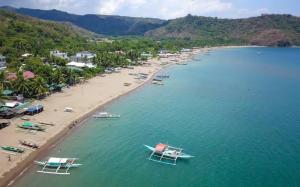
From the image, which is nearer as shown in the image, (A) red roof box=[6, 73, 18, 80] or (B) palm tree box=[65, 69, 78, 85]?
(A) red roof box=[6, 73, 18, 80]

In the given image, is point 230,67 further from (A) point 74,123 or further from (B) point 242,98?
(A) point 74,123

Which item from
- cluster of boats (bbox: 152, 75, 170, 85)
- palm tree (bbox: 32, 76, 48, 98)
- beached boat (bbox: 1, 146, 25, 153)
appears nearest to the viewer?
beached boat (bbox: 1, 146, 25, 153)

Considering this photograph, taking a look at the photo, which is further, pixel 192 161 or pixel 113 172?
pixel 192 161

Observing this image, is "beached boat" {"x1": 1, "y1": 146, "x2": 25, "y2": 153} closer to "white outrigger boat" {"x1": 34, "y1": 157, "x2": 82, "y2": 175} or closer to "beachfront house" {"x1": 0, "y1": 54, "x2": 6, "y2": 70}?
"white outrigger boat" {"x1": 34, "y1": 157, "x2": 82, "y2": 175}

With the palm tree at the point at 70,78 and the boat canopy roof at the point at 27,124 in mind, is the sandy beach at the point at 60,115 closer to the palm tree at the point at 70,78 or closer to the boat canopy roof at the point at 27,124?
the boat canopy roof at the point at 27,124

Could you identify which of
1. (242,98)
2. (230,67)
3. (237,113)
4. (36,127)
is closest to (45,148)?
(36,127)

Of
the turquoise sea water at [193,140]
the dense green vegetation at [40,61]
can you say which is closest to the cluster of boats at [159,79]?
the turquoise sea water at [193,140]

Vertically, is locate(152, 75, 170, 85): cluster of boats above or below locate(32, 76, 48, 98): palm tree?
below

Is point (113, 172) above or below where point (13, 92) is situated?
below

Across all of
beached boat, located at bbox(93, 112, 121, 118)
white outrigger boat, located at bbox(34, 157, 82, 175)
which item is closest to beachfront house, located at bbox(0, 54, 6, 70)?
beached boat, located at bbox(93, 112, 121, 118)
